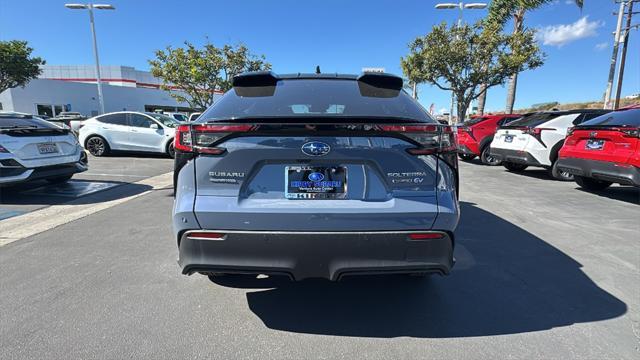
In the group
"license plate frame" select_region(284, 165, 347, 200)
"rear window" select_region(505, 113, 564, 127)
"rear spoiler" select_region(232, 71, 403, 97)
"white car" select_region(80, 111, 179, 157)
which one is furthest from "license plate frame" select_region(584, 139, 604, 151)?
"white car" select_region(80, 111, 179, 157)

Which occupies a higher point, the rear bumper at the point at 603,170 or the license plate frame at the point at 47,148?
the license plate frame at the point at 47,148

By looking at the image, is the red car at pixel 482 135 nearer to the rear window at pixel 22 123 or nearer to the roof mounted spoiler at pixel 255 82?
the roof mounted spoiler at pixel 255 82

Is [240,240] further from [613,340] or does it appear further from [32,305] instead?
[613,340]

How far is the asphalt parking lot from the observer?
2244 millimetres

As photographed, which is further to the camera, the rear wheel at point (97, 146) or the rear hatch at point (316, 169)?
the rear wheel at point (97, 146)

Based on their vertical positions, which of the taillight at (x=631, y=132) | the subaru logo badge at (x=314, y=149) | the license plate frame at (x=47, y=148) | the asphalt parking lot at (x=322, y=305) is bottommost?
the asphalt parking lot at (x=322, y=305)

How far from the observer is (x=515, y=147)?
8.91 m

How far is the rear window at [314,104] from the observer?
2.29m

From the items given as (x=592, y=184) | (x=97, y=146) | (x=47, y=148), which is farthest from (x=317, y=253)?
(x=97, y=146)

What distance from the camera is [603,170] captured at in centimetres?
596

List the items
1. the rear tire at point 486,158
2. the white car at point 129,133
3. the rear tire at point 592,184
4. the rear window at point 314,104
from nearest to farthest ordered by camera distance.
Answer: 1. the rear window at point 314,104
2. the rear tire at point 592,184
3. the rear tire at point 486,158
4. the white car at point 129,133

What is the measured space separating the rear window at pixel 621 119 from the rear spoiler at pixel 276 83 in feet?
17.2

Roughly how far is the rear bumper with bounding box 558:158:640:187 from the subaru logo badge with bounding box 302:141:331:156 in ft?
19.0

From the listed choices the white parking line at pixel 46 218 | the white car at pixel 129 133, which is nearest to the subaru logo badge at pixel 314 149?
the white parking line at pixel 46 218
